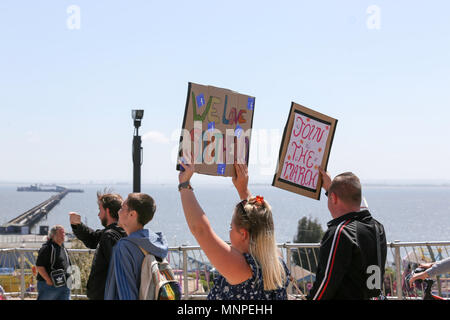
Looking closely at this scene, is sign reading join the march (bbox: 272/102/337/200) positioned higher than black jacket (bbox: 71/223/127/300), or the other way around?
sign reading join the march (bbox: 272/102/337/200)

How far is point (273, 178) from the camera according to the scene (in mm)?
4965

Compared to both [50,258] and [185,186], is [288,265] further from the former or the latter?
[185,186]

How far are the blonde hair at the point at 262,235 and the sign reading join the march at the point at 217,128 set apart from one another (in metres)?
0.83

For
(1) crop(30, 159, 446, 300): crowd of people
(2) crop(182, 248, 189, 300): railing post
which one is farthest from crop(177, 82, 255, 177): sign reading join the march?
(2) crop(182, 248, 189, 300): railing post

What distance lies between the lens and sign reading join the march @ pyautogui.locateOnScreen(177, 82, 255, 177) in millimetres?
4160

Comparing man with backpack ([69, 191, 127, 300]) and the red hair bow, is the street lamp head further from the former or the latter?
the red hair bow

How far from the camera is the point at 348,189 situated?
12.2 feet

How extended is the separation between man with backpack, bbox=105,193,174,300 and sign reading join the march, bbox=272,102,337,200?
1390mm

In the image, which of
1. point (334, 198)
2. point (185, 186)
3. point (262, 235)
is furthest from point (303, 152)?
point (185, 186)

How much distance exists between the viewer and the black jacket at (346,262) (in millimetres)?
3359

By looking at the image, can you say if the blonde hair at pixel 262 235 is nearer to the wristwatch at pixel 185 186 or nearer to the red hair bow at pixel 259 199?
the red hair bow at pixel 259 199

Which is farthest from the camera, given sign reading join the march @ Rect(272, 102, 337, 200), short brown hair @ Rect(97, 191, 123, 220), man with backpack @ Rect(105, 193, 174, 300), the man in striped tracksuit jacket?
sign reading join the march @ Rect(272, 102, 337, 200)
